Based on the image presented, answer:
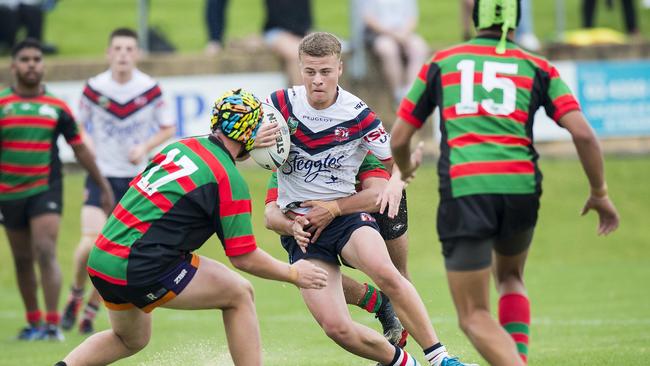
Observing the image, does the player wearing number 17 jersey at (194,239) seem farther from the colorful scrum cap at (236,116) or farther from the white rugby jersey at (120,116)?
the white rugby jersey at (120,116)

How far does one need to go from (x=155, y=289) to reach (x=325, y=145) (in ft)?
5.24

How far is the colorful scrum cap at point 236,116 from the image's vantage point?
20.0 ft

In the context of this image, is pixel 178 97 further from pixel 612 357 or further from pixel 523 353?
pixel 523 353

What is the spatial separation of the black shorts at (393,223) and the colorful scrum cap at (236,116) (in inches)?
59.4

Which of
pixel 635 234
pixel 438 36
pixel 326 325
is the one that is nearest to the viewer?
pixel 326 325

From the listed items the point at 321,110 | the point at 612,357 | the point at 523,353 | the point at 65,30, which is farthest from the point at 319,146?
the point at 65,30

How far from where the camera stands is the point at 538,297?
12.1m

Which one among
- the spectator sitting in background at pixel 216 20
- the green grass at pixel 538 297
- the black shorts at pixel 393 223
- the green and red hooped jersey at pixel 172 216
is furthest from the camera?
the spectator sitting in background at pixel 216 20

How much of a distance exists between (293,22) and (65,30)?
9.22 m

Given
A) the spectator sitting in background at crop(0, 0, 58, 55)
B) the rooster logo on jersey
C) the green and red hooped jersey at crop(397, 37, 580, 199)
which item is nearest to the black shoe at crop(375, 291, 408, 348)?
the rooster logo on jersey

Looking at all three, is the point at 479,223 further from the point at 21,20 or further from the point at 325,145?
the point at 21,20

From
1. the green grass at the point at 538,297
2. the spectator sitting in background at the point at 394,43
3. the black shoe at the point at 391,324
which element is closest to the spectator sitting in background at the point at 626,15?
the green grass at the point at 538,297

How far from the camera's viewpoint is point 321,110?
700cm

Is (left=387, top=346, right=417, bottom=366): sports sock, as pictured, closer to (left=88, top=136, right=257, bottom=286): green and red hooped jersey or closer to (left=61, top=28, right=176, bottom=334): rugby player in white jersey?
(left=88, top=136, right=257, bottom=286): green and red hooped jersey
